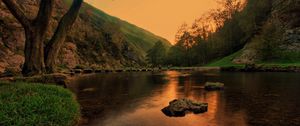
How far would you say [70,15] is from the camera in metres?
26.9

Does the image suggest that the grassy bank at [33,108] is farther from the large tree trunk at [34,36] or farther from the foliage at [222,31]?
the foliage at [222,31]

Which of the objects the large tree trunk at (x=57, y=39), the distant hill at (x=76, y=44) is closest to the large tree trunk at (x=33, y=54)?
the large tree trunk at (x=57, y=39)

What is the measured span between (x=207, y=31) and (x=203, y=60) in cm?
1681

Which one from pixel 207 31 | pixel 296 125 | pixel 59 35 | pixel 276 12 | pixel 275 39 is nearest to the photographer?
pixel 296 125

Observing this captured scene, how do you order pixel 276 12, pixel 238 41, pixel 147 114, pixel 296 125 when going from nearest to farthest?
pixel 296 125 < pixel 147 114 < pixel 276 12 < pixel 238 41

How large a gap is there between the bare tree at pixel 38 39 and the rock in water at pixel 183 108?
13826mm

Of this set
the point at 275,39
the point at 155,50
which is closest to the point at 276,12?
the point at 275,39

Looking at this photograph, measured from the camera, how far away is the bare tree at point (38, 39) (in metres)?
24.3

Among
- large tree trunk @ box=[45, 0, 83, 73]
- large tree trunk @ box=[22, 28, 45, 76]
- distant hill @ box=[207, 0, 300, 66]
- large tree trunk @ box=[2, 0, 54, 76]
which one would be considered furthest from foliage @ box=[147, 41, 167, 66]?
large tree trunk @ box=[22, 28, 45, 76]

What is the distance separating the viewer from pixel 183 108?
17.2 metres

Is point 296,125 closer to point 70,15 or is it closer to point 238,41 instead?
point 70,15

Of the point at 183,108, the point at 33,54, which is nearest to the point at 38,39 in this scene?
the point at 33,54

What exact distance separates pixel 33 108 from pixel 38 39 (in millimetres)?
13955

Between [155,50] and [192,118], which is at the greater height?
[155,50]
